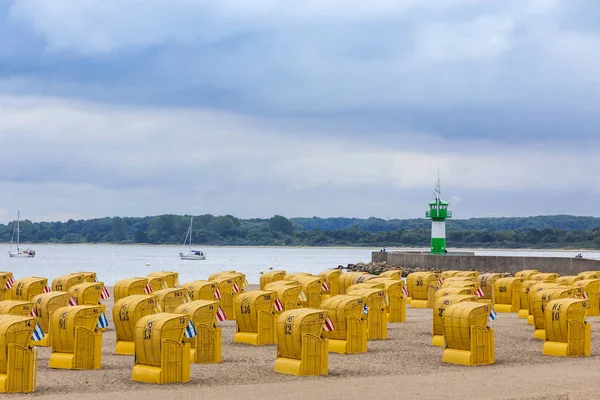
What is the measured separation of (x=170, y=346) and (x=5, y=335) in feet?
9.24

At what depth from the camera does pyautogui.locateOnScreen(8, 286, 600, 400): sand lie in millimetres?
16172

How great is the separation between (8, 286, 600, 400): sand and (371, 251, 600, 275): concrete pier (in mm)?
32962

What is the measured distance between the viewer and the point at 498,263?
207 feet

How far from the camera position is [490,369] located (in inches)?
769

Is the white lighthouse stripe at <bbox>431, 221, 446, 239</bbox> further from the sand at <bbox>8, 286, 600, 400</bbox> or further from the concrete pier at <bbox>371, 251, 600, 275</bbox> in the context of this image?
the sand at <bbox>8, 286, 600, 400</bbox>

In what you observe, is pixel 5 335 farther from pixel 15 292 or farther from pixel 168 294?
pixel 15 292

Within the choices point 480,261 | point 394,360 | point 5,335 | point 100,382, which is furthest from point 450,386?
point 480,261

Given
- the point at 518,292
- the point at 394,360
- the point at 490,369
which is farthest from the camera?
the point at 518,292

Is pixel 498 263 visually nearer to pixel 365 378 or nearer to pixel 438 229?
pixel 438 229

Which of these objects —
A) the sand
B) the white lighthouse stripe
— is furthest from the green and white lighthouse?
the sand

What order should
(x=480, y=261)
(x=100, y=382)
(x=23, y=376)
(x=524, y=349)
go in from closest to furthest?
1. (x=23, y=376)
2. (x=100, y=382)
3. (x=524, y=349)
4. (x=480, y=261)

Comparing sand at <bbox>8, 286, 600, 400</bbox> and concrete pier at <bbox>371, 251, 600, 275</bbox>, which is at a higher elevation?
concrete pier at <bbox>371, 251, 600, 275</bbox>

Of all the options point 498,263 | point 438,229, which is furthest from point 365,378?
point 438,229

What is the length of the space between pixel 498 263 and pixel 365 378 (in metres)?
46.2
